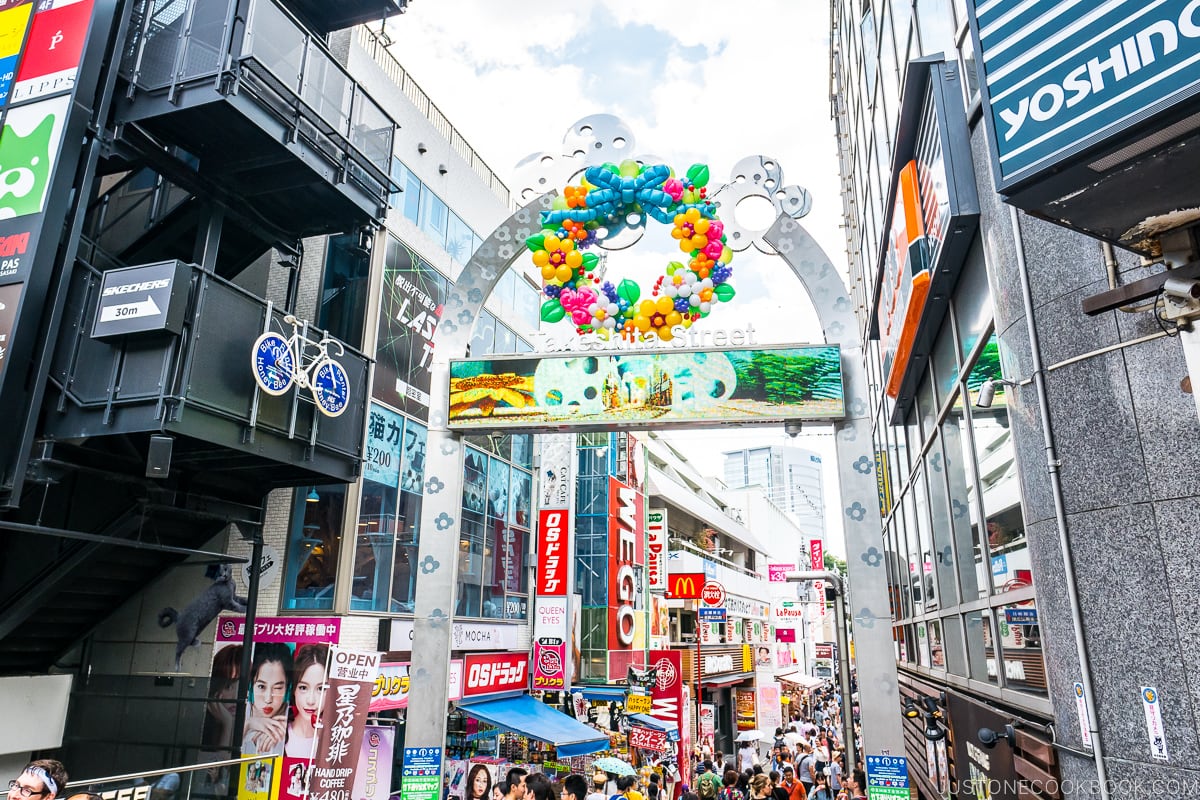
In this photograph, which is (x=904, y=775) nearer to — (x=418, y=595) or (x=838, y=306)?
(x=838, y=306)

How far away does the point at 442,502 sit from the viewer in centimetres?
1108

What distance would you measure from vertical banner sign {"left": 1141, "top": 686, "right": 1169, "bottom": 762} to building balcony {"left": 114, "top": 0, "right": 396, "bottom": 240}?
12.0 meters

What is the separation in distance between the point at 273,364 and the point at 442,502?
3.23 meters

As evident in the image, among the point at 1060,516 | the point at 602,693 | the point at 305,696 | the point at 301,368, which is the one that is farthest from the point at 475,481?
the point at 1060,516

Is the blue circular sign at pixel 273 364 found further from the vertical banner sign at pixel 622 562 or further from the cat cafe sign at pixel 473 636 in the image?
the vertical banner sign at pixel 622 562

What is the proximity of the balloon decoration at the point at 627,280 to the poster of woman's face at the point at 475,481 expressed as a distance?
9603mm

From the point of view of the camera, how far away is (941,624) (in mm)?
11578

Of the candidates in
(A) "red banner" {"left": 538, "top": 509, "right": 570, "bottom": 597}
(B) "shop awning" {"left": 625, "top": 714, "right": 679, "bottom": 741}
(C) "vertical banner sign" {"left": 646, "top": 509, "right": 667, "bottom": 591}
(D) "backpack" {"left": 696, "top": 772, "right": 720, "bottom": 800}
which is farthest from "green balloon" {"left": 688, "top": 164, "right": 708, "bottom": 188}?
(C) "vertical banner sign" {"left": 646, "top": 509, "right": 667, "bottom": 591}

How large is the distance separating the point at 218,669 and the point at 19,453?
248 inches

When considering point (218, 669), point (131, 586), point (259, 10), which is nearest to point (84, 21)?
point (259, 10)

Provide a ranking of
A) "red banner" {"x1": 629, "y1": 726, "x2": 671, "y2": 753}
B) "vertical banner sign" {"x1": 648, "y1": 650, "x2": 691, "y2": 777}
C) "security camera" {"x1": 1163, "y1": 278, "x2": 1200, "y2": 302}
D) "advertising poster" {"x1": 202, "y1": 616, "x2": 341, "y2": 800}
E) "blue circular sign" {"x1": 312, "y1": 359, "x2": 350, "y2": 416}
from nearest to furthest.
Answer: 1. "security camera" {"x1": 1163, "y1": 278, "x2": 1200, "y2": 302}
2. "blue circular sign" {"x1": 312, "y1": 359, "x2": 350, "y2": 416}
3. "advertising poster" {"x1": 202, "y1": 616, "x2": 341, "y2": 800}
4. "red banner" {"x1": 629, "y1": 726, "x2": 671, "y2": 753}
5. "vertical banner sign" {"x1": 648, "y1": 650, "x2": 691, "y2": 777}

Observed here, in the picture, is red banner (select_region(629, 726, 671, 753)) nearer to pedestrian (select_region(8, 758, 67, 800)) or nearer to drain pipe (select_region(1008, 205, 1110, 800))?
drain pipe (select_region(1008, 205, 1110, 800))

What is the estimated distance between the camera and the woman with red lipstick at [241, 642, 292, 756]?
46.2ft

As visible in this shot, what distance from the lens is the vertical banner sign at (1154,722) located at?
4371 mm
